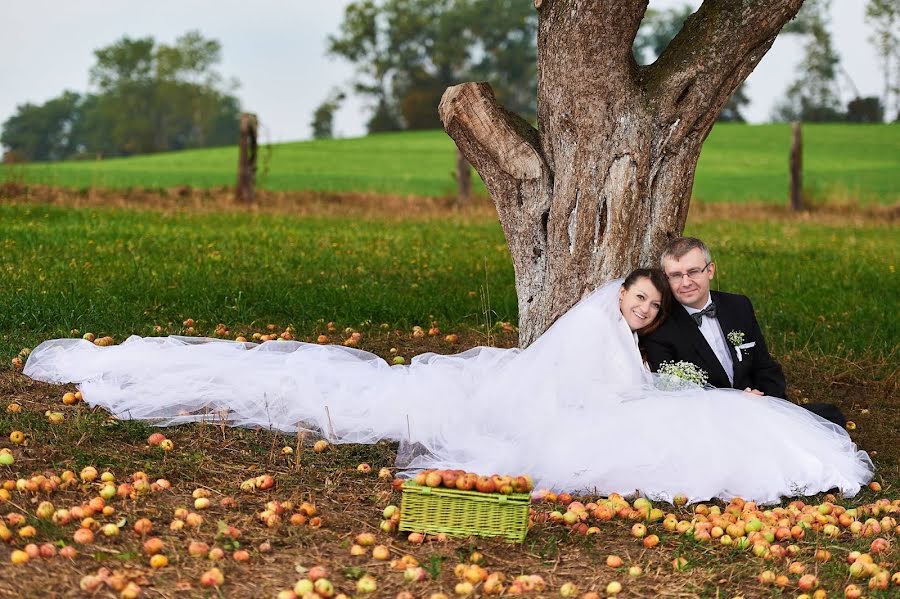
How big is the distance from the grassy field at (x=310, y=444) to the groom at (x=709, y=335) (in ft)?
3.03

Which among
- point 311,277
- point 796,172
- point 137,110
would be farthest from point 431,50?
point 311,277

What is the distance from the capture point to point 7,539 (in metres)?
4.25

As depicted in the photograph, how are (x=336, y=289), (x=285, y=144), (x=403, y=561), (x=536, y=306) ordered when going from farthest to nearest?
1. (x=285, y=144)
2. (x=336, y=289)
3. (x=536, y=306)
4. (x=403, y=561)

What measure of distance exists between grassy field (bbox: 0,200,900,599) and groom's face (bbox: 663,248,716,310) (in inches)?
52.0

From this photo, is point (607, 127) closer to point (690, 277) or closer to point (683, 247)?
point (683, 247)

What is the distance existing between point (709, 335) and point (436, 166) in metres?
36.4

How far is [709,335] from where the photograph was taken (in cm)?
630

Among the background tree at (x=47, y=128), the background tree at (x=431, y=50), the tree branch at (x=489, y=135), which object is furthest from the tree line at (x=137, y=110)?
the tree branch at (x=489, y=135)

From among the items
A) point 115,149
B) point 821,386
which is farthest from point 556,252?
point 115,149

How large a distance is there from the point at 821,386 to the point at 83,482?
18.1 feet

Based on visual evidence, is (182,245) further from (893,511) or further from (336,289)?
(893,511)

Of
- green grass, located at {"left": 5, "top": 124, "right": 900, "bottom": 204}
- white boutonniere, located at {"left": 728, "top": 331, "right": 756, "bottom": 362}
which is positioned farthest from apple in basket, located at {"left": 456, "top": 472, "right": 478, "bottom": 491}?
green grass, located at {"left": 5, "top": 124, "right": 900, "bottom": 204}

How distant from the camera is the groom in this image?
6012 millimetres

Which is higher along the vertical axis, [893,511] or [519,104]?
[519,104]
